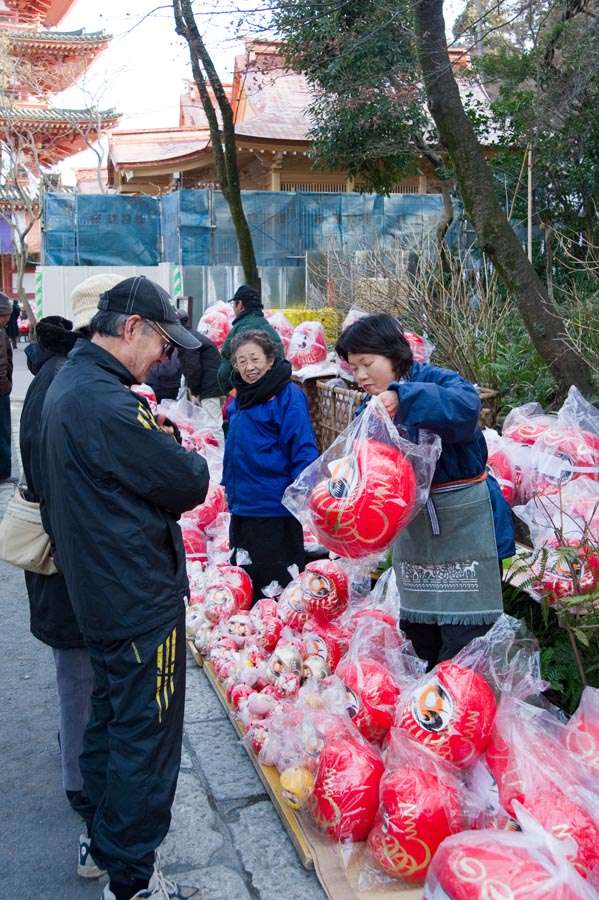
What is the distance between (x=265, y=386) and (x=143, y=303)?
2.00 metres

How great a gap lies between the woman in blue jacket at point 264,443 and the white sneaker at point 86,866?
205cm

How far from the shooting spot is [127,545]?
92.2 inches

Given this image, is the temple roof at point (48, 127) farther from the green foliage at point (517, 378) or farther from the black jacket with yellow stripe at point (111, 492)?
the black jacket with yellow stripe at point (111, 492)

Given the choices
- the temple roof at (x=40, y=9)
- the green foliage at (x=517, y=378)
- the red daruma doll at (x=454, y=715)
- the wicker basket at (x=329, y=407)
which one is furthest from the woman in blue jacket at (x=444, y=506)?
the temple roof at (x=40, y=9)

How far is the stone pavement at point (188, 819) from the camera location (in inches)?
108

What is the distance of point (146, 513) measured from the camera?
2.38 metres

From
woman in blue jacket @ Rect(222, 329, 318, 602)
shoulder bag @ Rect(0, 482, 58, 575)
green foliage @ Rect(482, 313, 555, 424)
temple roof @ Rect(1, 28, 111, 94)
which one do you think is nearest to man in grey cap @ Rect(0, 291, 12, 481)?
woman in blue jacket @ Rect(222, 329, 318, 602)

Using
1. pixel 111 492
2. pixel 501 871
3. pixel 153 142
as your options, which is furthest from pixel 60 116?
pixel 501 871

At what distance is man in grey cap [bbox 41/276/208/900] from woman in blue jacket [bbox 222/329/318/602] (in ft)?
6.18

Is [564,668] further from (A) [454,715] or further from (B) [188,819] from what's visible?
(B) [188,819]

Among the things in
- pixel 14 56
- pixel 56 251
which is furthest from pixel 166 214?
pixel 14 56

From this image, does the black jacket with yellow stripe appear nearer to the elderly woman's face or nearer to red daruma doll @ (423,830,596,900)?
red daruma doll @ (423,830,596,900)

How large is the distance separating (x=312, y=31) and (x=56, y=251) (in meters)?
9.40

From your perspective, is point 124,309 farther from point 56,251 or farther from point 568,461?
point 56,251
